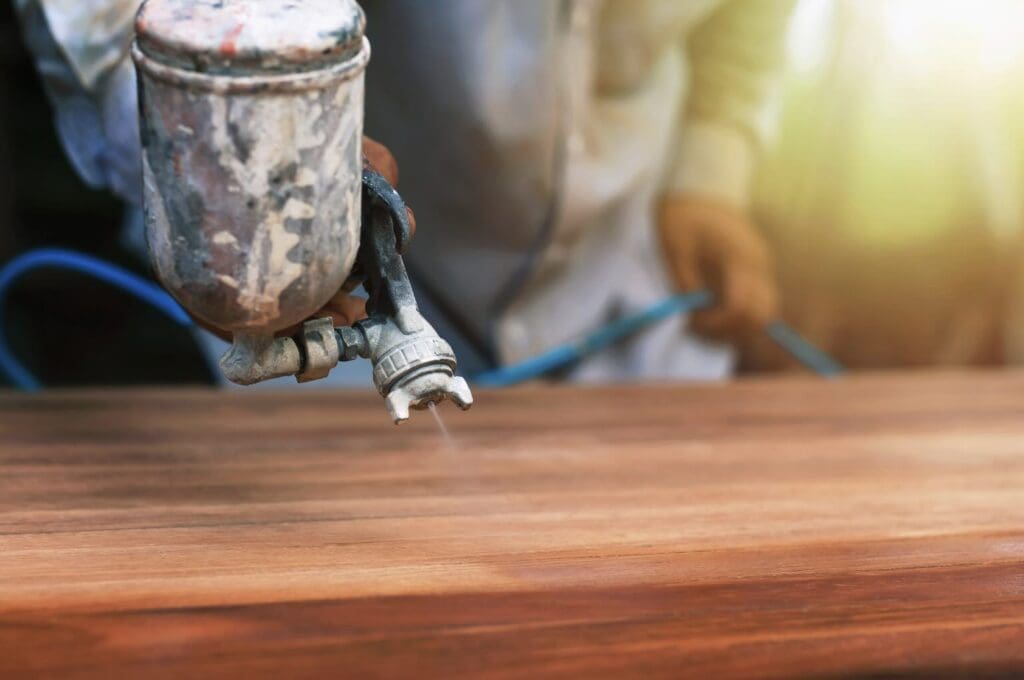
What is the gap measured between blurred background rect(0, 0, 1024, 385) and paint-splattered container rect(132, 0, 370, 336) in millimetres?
520

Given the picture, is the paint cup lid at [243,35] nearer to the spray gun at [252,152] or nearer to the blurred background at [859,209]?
the spray gun at [252,152]

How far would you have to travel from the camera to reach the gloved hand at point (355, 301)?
49 centimetres

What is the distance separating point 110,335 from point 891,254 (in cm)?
69

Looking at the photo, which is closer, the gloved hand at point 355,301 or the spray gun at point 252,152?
the spray gun at point 252,152

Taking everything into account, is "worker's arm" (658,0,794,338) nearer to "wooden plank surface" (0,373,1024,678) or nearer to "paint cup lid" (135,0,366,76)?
"wooden plank surface" (0,373,1024,678)

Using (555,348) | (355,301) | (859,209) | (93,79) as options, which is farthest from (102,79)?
(859,209)

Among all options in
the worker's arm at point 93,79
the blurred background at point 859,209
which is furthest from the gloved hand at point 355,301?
the blurred background at point 859,209

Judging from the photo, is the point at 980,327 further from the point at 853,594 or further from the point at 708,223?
the point at 853,594

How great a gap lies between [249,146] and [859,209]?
2.59 ft

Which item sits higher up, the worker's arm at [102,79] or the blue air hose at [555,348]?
the worker's arm at [102,79]

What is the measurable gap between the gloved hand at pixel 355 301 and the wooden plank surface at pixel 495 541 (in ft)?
0.32

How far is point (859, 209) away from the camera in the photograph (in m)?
1.07

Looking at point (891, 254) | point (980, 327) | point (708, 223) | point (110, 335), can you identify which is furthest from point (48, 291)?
point (980, 327)

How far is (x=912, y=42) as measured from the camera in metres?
1.00
